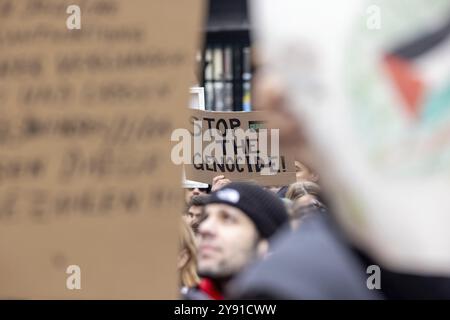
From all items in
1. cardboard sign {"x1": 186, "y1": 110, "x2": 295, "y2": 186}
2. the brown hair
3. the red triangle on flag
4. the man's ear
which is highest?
cardboard sign {"x1": 186, "y1": 110, "x2": 295, "y2": 186}

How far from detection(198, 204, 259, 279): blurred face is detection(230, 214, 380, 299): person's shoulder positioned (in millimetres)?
641

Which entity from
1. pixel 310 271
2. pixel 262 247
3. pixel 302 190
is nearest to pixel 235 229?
pixel 262 247

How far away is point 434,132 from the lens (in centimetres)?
127

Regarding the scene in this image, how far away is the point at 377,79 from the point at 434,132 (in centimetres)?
11

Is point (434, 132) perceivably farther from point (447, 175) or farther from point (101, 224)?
point (101, 224)

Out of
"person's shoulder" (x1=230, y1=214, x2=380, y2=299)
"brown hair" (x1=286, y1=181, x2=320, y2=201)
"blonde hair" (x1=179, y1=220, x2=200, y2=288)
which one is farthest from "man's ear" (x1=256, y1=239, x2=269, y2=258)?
"brown hair" (x1=286, y1=181, x2=320, y2=201)

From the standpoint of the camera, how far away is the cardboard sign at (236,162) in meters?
4.54

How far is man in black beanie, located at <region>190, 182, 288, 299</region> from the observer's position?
206 cm

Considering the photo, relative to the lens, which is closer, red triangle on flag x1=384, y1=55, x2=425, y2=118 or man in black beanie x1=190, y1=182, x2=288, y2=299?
red triangle on flag x1=384, y1=55, x2=425, y2=118

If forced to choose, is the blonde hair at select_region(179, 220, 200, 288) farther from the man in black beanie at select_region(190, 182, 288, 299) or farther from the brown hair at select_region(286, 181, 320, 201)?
the man in black beanie at select_region(190, 182, 288, 299)

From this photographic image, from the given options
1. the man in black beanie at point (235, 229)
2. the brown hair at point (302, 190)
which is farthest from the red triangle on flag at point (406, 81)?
the brown hair at point (302, 190)

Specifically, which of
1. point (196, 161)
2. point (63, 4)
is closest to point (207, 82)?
point (196, 161)

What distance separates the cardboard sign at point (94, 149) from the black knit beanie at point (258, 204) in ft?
1.59

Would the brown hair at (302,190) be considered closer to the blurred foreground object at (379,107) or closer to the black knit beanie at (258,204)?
the black knit beanie at (258,204)
